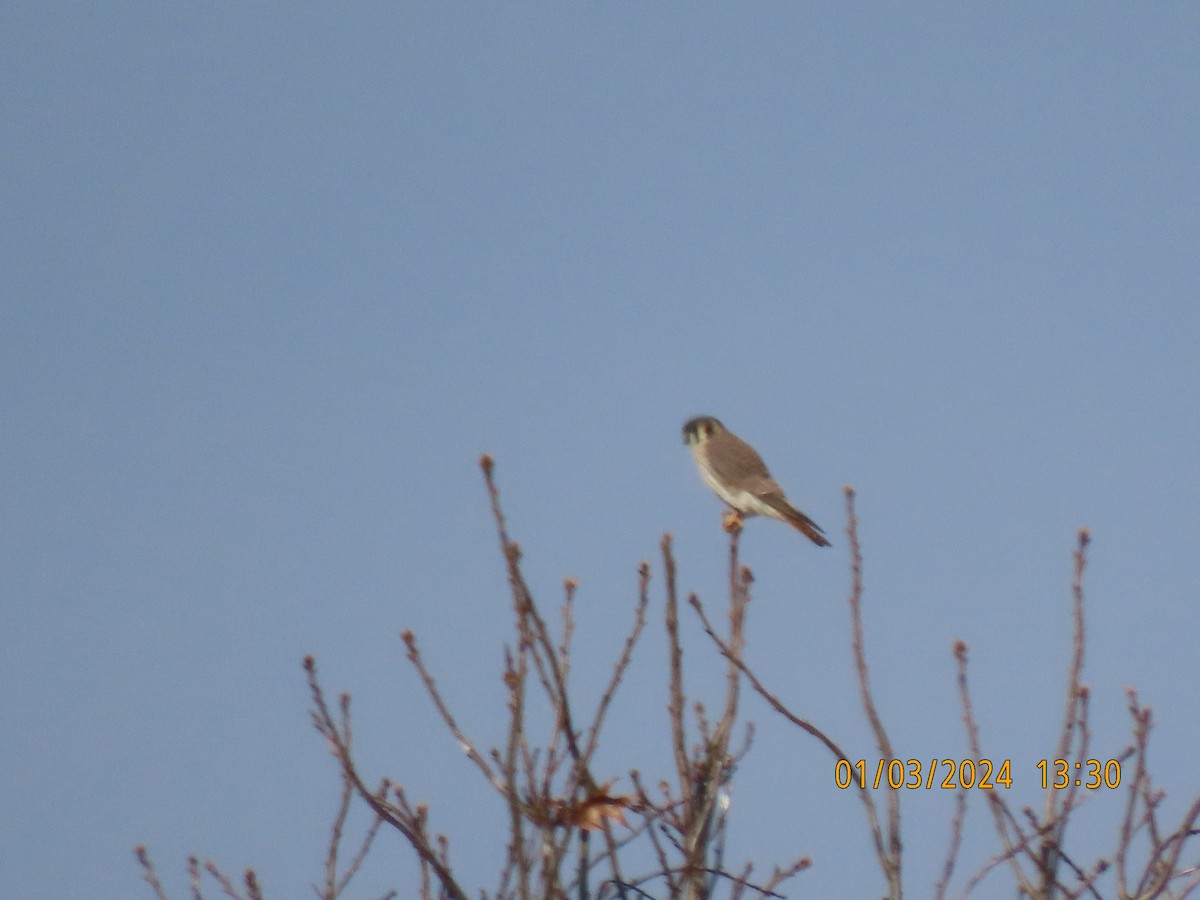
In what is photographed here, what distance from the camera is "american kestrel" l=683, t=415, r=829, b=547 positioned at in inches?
350

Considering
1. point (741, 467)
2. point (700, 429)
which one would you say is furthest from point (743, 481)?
point (700, 429)

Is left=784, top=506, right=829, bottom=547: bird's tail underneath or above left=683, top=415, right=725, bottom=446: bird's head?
underneath

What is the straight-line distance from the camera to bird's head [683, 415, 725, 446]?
9992mm

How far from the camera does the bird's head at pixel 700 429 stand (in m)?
9.99

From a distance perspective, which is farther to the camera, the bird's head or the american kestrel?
the bird's head

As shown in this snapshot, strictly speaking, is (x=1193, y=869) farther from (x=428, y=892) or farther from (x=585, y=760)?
(x=428, y=892)

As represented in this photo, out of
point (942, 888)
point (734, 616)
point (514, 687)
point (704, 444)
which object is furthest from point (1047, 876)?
point (704, 444)

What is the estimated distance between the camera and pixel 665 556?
10.3 feet

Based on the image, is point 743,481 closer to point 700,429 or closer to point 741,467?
point 741,467

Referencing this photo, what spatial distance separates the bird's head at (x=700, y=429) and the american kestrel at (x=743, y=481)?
15 mm

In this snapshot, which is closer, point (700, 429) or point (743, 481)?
point (743, 481)

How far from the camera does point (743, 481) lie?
9.25 metres

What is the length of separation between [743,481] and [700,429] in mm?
937

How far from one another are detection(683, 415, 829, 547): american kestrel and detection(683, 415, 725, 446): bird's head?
1cm
